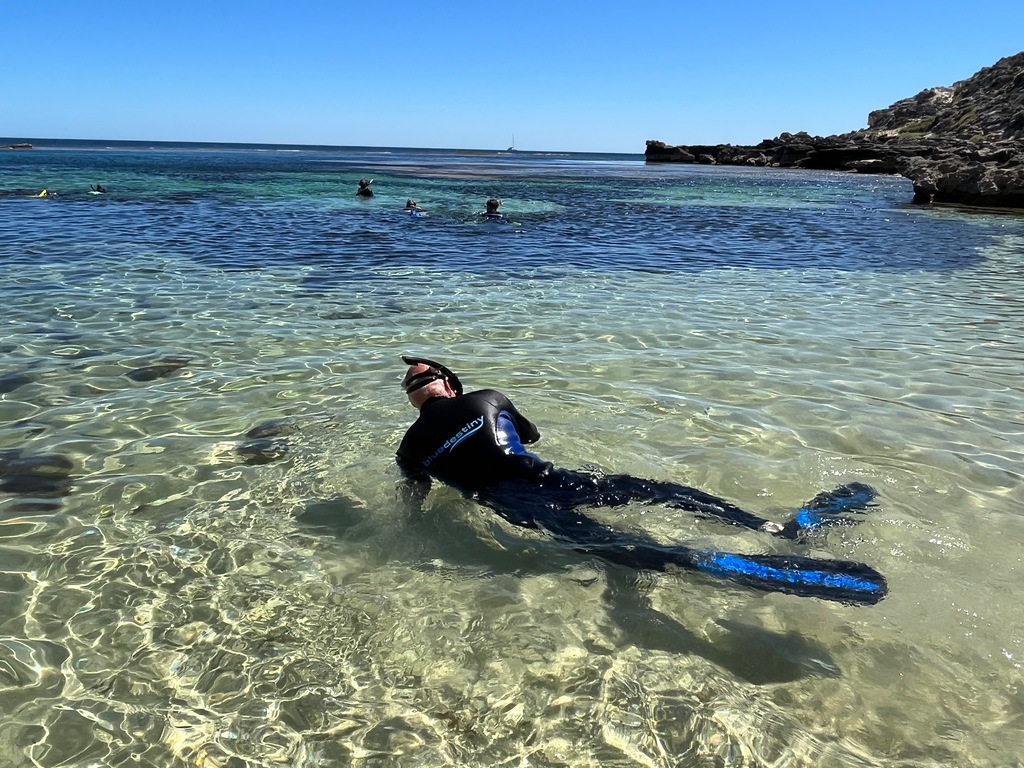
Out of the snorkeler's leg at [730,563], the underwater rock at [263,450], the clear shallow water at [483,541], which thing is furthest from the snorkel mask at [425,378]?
the underwater rock at [263,450]

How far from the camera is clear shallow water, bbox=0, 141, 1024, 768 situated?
9.58 ft

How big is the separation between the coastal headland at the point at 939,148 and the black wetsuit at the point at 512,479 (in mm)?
34315

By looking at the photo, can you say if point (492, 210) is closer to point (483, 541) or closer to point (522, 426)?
point (522, 426)

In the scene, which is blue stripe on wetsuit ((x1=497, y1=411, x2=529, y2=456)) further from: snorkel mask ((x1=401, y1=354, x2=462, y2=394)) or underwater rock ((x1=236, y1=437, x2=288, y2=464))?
underwater rock ((x1=236, y1=437, x2=288, y2=464))

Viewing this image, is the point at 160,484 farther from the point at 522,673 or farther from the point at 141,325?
the point at 141,325

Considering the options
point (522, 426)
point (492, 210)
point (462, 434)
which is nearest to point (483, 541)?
point (462, 434)

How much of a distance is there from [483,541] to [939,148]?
80134 mm

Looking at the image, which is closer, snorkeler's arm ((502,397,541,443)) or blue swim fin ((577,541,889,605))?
blue swim fin ((577,541,889,605))

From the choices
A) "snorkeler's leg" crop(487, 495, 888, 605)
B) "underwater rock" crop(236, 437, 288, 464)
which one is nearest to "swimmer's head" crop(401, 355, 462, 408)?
"snorkeler's leg" crop(487, 495, 888, 605)

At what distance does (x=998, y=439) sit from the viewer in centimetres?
580

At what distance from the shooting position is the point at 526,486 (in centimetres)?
436

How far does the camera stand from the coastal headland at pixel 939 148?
3133 cm

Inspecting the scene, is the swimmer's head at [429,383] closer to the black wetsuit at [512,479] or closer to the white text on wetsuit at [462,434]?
the black wetsuit at [512,479]

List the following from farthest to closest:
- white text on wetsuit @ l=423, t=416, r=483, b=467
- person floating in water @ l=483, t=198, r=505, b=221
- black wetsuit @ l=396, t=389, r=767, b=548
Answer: person floating in water @ l=483, t=198, r=505, b=221 < white text on wetsuit @ l=423, t=416, r=483, b=467 < black wetsuit @ l=396, t=389, r=767, b=548
